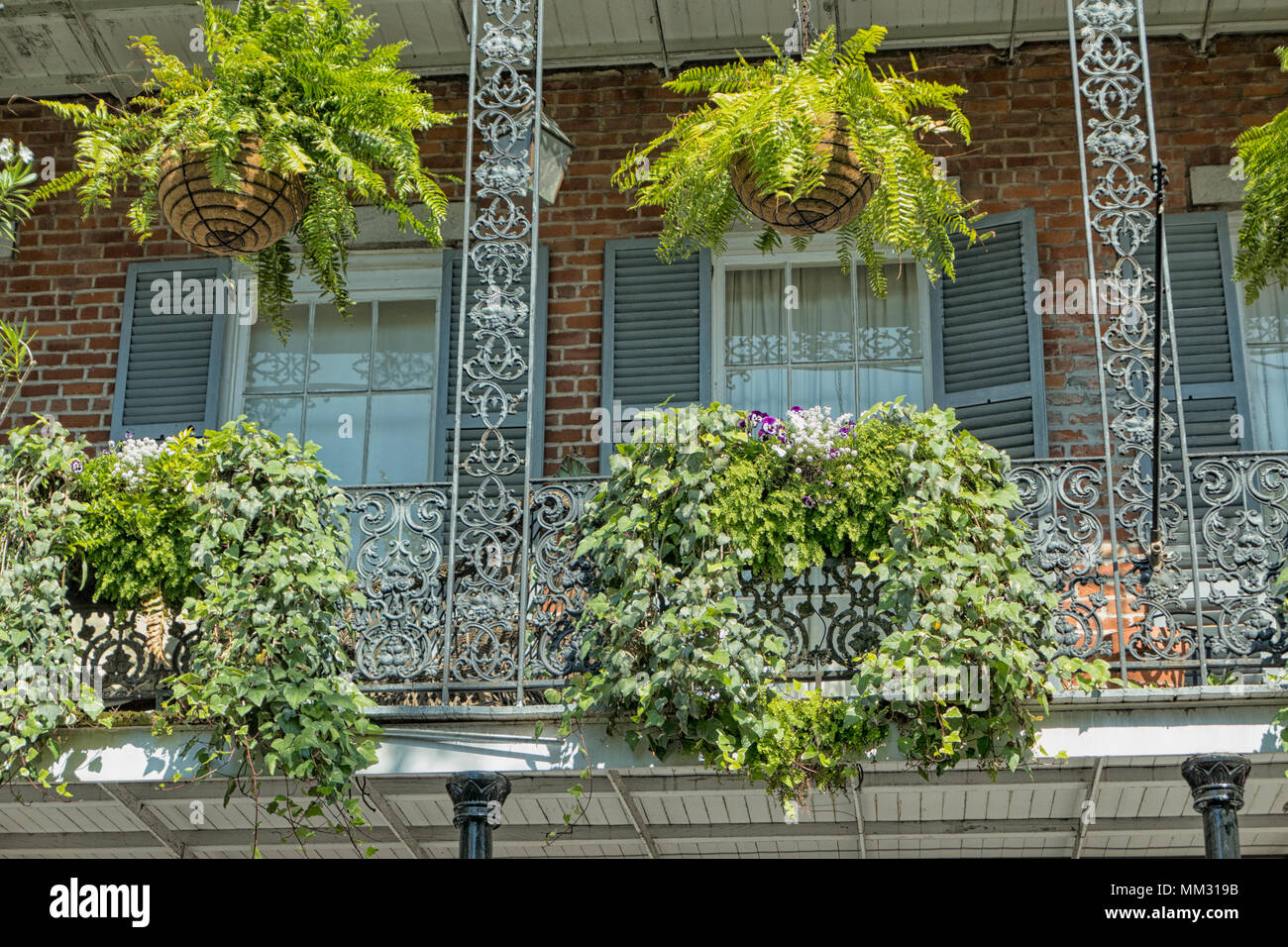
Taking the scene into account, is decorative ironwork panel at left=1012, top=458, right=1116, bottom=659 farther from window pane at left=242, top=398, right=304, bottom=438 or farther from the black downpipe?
window pane at left=242, top=398, right=304, bottom=438

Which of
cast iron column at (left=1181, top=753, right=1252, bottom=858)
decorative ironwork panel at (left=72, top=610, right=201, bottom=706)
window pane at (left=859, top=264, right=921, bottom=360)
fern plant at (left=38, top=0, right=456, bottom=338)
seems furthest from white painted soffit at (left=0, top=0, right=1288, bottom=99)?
cast iron column at (left=1181, top=753, right=1252, bottom=858)

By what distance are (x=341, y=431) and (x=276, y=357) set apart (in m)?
0.58

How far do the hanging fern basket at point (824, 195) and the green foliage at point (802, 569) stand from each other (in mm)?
846

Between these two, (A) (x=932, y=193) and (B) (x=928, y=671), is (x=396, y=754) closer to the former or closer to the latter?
(B) (x=928, y=671)

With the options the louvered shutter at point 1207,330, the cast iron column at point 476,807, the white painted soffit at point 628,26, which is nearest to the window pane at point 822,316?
the white painted soffit at point 628,26

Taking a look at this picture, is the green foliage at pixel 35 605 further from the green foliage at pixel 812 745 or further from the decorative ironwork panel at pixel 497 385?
the green foliage at pixel 812 745

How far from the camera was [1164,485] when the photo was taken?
20.0 feet

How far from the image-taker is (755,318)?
27.5 feet

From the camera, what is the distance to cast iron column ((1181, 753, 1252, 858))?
5688mm

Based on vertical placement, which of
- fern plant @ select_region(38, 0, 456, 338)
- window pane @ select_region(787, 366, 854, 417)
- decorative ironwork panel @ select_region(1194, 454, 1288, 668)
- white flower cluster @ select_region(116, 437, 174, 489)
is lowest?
decorative ironwork panel @ select_region(1194, 454, 1288, 668)

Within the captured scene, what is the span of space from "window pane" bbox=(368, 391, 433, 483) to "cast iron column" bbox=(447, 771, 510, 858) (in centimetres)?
254

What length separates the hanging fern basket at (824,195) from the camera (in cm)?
618

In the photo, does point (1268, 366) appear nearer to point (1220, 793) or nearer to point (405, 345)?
point (1220, 793)

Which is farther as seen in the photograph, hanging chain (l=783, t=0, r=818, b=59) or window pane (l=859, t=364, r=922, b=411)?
window pane (l=859, t=364, r=922, b=411)
